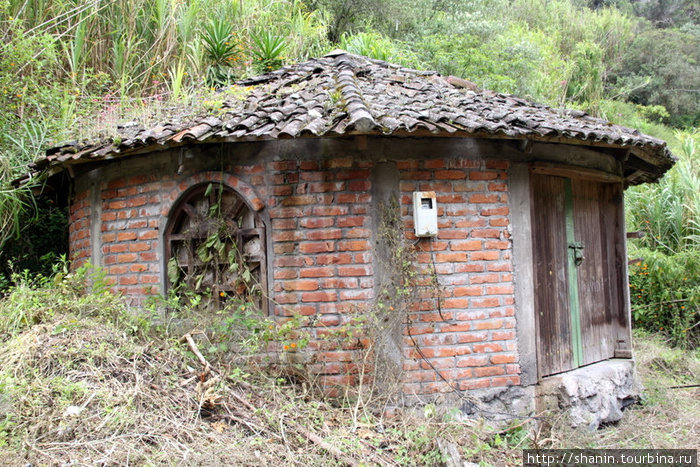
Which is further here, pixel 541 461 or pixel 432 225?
pixel 432 225

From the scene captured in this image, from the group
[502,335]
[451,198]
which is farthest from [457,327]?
[451,198]

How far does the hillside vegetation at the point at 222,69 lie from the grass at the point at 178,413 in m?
2.32

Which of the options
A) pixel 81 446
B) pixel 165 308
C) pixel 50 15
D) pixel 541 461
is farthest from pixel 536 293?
pixel 50 15

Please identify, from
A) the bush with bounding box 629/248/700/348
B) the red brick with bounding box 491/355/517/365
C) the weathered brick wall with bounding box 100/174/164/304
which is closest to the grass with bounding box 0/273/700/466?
the weathered brick wall with bounding box 100/174/164/304

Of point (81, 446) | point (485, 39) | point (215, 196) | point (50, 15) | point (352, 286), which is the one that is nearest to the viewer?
point (81, 446)

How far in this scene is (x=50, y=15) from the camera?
342 inches

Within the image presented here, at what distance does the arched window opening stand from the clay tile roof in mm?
733

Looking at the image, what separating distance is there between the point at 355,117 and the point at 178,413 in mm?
2711

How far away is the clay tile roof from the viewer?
14.5 feet

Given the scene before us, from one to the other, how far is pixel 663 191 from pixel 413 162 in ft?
27.3

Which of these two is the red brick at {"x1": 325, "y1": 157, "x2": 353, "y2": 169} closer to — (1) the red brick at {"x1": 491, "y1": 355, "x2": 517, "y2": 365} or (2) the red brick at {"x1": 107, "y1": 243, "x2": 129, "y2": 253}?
(1) the red brick at {"x1": 491, "y1": 355, "x2": 517, "y2": 365}

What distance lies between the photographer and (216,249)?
205 inches

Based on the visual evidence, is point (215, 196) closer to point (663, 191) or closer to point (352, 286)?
point (352, 286)

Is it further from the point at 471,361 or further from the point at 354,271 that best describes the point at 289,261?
the point at 471,361
